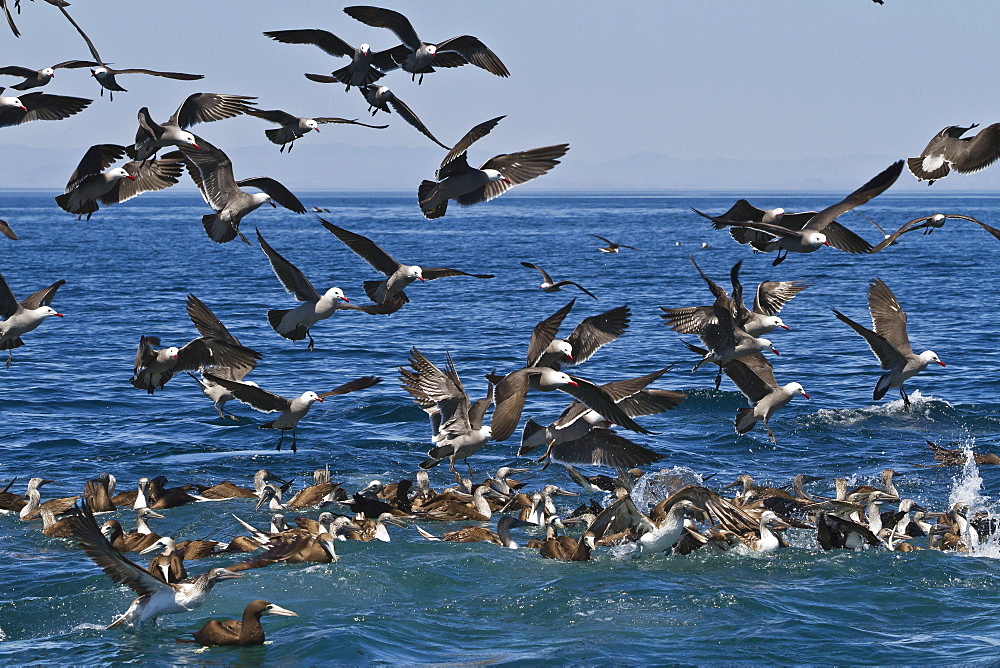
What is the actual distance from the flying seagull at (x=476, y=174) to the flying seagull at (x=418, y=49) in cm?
75

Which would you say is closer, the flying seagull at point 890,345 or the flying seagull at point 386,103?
the flying seagull at point 386,103

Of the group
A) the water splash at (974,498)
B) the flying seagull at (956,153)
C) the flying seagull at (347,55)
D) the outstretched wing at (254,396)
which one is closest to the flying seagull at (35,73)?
the flying seagull at (347,55)

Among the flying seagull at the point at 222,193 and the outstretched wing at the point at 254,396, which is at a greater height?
the flying seagull at the point at 222,193

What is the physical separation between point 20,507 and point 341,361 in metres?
16.7

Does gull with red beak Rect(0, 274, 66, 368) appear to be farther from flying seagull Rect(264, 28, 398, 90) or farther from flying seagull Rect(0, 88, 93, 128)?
flying seagull Rect(264, 28, 398, 90)

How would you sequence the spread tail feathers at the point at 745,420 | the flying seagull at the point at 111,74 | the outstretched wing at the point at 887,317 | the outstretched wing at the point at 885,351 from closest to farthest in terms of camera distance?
the flying seagull at the point at 111,74, the outstretched wing at the point at 885,351, the outstretched wing at the point at 887,317, the spread tail feathers at the point at 745,420

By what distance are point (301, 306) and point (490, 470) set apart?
23.9 feet

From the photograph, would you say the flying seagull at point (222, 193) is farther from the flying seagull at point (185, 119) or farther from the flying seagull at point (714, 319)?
the flying seagull at point (714, 319)

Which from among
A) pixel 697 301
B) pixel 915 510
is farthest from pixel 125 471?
pixel 697 301

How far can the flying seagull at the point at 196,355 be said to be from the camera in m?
14.7

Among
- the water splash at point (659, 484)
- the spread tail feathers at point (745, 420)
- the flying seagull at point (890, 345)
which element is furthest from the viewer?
the water splash at point (659, 484)

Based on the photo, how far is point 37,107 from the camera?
40.3 feet

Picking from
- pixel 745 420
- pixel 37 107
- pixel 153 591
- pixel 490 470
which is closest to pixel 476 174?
pixel 37 107

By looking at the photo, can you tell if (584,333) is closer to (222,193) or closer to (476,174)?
(476,174)
